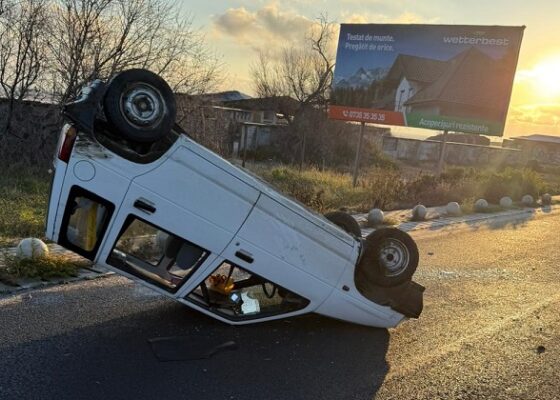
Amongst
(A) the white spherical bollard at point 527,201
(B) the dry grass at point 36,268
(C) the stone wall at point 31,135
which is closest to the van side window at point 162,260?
(B) the dry grass at point 36,268

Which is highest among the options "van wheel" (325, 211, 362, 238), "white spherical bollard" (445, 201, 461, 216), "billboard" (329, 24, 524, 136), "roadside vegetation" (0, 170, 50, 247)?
"billboard" (329, 24, 524, 136)

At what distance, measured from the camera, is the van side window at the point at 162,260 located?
4.28 metres

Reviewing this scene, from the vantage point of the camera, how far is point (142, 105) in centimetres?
397

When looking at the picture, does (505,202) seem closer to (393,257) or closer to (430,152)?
(393,257)

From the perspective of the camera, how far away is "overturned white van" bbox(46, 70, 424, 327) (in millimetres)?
3924

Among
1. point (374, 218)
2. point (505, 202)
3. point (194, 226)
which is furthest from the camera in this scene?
point (505, 202)

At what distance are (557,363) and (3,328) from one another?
16.6 feet

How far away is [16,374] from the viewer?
3.84 m

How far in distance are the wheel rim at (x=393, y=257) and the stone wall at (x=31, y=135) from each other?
11.9 meters

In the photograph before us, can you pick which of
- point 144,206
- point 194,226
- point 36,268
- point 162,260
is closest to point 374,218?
point 36,268

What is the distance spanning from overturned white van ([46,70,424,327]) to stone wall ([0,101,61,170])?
1113cm

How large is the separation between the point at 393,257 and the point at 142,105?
9.20ft

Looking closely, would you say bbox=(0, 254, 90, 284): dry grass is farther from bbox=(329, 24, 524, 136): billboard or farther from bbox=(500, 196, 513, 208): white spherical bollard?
bbox=(329, 24, 524, 136): billboard

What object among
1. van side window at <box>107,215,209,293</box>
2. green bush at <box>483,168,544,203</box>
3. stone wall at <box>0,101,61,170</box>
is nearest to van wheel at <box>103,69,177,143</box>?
van side window at <box>107,215,209,293</box>
